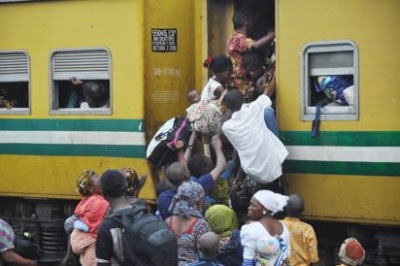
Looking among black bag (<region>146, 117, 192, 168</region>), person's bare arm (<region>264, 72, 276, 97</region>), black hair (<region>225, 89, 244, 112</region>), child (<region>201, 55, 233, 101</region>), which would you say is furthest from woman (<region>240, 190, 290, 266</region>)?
black bag (<region>146, 117, 192, 168</region>)

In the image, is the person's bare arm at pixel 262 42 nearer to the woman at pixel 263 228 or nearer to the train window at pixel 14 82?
the woman at pixel 263 228

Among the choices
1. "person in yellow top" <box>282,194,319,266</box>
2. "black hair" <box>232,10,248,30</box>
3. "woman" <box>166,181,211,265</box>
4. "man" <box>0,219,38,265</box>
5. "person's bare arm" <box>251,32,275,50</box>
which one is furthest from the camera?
"black hair" <box>232,10,248,30</box>

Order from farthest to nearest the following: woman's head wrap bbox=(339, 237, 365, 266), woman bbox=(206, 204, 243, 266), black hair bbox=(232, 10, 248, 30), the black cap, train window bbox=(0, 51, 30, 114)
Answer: train window bbox=(0, 51, 30, 114) < black hair bbox=(232, 10, 248, 30) < woman bbox=(206, 204, 243, 266) < woman's head wrap bbox=(339, 237, 365, 266) < the black cap

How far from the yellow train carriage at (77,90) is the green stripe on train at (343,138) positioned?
5.62 ft

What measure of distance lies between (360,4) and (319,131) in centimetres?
122

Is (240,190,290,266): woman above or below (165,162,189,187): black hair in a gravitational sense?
below

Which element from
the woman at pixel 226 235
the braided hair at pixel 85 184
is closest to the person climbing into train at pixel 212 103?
the braided hair at pixel 85 184

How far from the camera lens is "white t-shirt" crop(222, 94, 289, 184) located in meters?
9.72

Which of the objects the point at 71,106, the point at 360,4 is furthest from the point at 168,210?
the point at 71,106

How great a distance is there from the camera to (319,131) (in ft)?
32.4

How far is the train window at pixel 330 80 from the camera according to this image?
9742mm

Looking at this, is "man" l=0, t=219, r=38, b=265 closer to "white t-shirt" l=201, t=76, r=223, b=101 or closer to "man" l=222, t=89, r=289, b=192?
"man" l=222, t=89, r=289, b=192

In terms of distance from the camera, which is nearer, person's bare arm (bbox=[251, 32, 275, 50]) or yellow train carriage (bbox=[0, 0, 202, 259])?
person's bare arm (bbox=[251, 32, 275, 50])

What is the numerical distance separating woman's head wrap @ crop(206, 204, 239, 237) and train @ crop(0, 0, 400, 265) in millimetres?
1782
